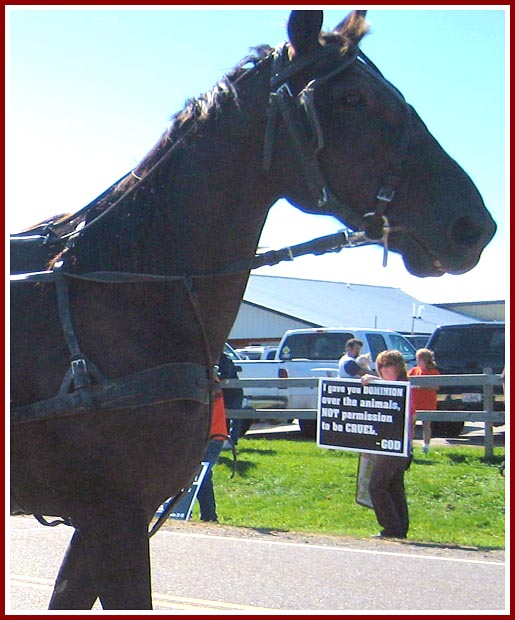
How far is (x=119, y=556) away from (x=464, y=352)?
51.8 ft

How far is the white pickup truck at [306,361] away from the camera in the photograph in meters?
17.4

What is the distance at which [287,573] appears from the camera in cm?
732

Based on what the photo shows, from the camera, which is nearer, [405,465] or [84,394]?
[84,394]

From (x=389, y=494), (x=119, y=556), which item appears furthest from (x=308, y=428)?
(x=119, y=556)

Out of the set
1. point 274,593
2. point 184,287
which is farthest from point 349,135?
point 274,593

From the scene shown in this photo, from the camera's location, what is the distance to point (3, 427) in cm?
300

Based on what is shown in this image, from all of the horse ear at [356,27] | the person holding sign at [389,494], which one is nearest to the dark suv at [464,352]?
the person holding sign at [389,494]

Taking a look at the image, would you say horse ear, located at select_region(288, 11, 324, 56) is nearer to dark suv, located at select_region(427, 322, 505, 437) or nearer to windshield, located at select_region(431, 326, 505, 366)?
dark suv, located at select_region(427, 322, 505, 437)

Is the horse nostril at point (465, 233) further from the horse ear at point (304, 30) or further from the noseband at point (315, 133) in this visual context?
the horse ear at point (304, 30)

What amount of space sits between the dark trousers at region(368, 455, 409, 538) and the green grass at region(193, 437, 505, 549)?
0.76 ft

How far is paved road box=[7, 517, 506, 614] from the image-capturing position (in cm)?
629

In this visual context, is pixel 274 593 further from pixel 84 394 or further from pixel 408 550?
pixel 84 394

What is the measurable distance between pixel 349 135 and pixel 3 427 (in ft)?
5.27

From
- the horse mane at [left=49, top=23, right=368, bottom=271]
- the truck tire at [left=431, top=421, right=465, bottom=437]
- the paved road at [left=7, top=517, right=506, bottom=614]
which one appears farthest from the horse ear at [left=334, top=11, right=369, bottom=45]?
the truck tire at [left=431, top=421, right=465, bottom=437]
